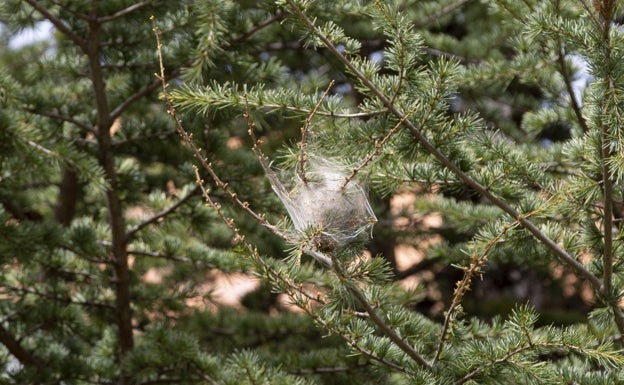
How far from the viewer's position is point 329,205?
1.58 meters

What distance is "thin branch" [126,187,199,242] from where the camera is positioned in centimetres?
236

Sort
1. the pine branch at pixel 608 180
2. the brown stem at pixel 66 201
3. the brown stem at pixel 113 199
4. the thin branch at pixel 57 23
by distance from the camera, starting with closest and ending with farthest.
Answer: the pine branch at pixel 608 180
the thin branch at pixel 57 23
the brown stem at pixel 113 199
the brown stem at pixel 66 201

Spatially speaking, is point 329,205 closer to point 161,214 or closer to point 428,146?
point 428,146

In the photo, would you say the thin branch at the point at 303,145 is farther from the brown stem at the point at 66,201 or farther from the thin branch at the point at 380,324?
the brown stem at the point at 66,201

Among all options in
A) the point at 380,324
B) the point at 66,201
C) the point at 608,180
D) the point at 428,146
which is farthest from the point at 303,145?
the point at 66,201

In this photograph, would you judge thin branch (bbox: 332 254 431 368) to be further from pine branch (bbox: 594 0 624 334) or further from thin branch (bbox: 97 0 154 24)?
thin branch (bbox: 97 0 154 24)

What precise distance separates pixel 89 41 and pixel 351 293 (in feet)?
3.58

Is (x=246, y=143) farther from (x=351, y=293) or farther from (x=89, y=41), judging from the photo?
(x=351, y=293)

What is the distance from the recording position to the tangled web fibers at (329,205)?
155 cm

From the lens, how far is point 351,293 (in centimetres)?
157

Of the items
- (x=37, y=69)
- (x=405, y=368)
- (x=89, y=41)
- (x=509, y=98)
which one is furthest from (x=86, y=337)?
(x=509, y=98)

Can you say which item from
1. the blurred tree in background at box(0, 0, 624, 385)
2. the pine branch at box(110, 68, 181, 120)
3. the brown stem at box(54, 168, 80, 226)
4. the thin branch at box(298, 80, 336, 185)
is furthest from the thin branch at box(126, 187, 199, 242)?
the thin branch at box(298, 80, 336, 185)

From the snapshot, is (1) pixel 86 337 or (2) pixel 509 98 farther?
(2) pixel 509 98

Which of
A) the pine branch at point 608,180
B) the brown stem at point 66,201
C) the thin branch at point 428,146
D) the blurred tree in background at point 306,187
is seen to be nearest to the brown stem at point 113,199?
the blurred tree in background at point 306,187
